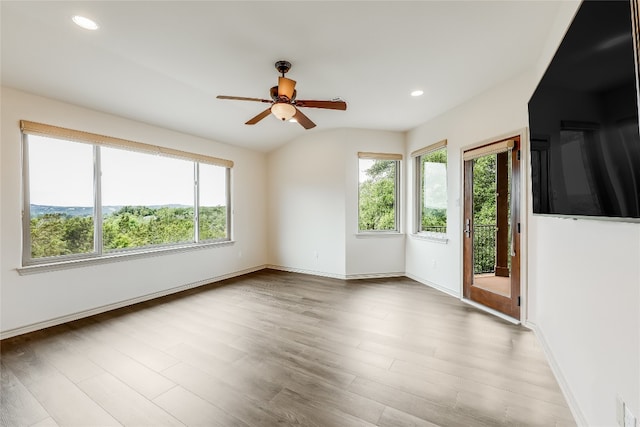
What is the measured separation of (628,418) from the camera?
45.5 inches

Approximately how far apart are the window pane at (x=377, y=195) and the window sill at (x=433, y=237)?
0.49 m

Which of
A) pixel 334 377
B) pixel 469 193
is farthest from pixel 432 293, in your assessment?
pixel 334 377

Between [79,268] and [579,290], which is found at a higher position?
[579,290]

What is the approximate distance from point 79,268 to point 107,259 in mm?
285

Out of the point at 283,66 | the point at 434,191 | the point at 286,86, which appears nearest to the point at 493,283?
the point at 434,191

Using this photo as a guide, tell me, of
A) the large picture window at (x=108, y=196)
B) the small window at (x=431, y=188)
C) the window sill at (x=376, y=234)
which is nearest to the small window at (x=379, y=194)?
the window sill at (x=376, y=234)

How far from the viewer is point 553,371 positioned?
209 centimetres

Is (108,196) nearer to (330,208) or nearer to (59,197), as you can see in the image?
(59,197)

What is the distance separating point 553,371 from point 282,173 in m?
4.91

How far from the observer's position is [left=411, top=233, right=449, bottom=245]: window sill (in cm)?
415

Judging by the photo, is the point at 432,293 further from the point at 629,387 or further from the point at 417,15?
the point at 417,15

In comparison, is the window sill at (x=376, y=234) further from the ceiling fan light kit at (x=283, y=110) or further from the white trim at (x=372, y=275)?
the ceiling fan light kit at (x=283, y=110)

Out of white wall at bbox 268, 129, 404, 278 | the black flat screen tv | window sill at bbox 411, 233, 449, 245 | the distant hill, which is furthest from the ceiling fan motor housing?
window sill at bbox 411, 233, 449, 245

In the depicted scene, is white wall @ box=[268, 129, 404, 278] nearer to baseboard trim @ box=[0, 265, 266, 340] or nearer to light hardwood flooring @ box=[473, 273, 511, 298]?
light hardwood flooring @ box=[473, 273, 511, 298]
